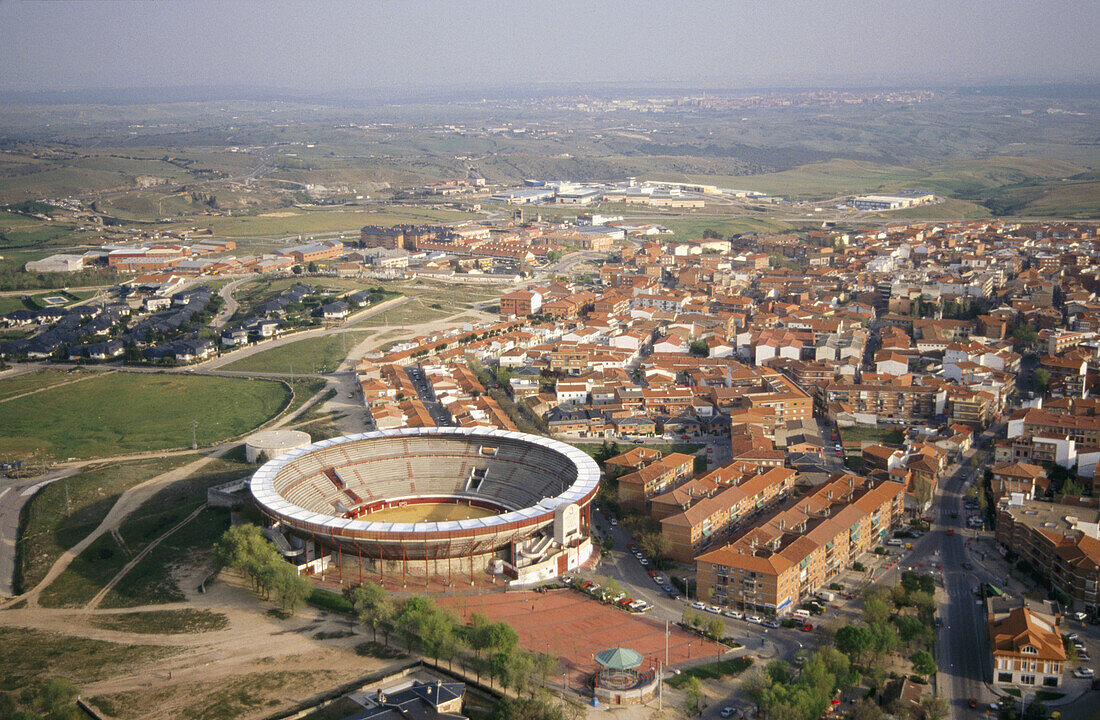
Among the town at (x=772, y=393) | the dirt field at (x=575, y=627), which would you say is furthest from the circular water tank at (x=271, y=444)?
the dirt field at (x=575, y=627)

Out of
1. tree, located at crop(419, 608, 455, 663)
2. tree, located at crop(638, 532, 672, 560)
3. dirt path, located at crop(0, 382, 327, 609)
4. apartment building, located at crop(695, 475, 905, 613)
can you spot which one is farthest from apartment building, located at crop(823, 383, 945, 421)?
tree, located at crop(419, 608, 455, 663)

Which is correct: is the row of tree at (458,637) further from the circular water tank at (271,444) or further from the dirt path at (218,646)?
the circular water tank at (271,444)

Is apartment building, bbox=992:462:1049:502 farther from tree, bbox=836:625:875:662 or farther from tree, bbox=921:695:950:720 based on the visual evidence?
tree, bbox=921:695:950:720

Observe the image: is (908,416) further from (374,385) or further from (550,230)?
(550,230)

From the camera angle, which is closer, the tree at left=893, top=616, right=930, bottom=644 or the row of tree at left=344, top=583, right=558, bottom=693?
the row of tree at left=344, top=583, right=558, bottom=693

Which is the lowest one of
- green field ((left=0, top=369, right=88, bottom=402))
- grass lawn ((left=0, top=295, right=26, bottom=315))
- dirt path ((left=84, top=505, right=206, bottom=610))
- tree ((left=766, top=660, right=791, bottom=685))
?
dirt path ((left=84, top=505, right=206, bottom=610))

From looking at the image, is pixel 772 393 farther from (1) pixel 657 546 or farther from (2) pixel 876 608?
(2) pixel 876 608
